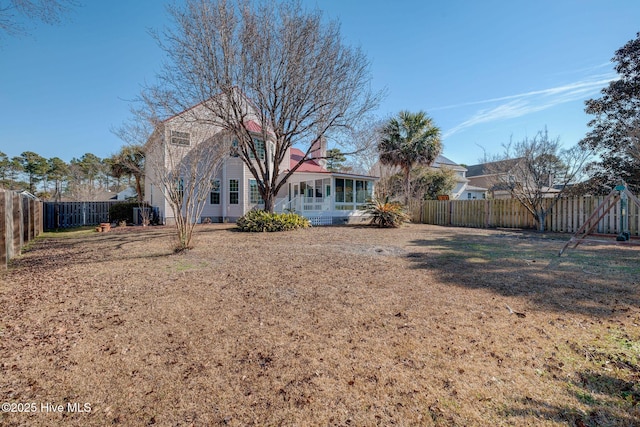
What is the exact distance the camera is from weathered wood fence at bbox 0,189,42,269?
579 cm

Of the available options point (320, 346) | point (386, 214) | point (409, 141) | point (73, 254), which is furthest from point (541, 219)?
point (73, 254)

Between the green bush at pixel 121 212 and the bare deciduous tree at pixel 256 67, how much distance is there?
853 cm

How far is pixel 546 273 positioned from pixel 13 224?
12188 millimetres

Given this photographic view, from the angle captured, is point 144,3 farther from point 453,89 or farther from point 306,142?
point 453,89

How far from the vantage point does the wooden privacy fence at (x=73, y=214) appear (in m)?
16.5

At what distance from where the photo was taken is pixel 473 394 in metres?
2.23

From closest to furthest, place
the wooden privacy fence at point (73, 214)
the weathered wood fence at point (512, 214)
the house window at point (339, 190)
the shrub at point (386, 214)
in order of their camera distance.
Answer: the weathered wood fence at point (512, 214), the shrub at point (386, 214), the wooden privacy fence at point (73, 214), the house window at point (339, 190)

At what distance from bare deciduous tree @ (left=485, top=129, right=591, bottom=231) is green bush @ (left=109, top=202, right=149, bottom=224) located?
21.5 m

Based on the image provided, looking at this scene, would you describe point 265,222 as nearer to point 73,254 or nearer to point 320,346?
point 73,254

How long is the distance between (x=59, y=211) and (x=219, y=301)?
1886 centimetres

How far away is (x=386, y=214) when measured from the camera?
49.9 feet

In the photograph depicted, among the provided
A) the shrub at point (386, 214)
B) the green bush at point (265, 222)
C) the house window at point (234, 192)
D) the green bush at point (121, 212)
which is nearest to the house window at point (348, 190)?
the shrub at point (386, 214)

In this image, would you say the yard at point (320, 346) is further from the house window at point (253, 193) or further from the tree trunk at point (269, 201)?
the house window at point (253, 193)

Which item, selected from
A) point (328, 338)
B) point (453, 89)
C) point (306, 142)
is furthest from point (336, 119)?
point (328, 338)
